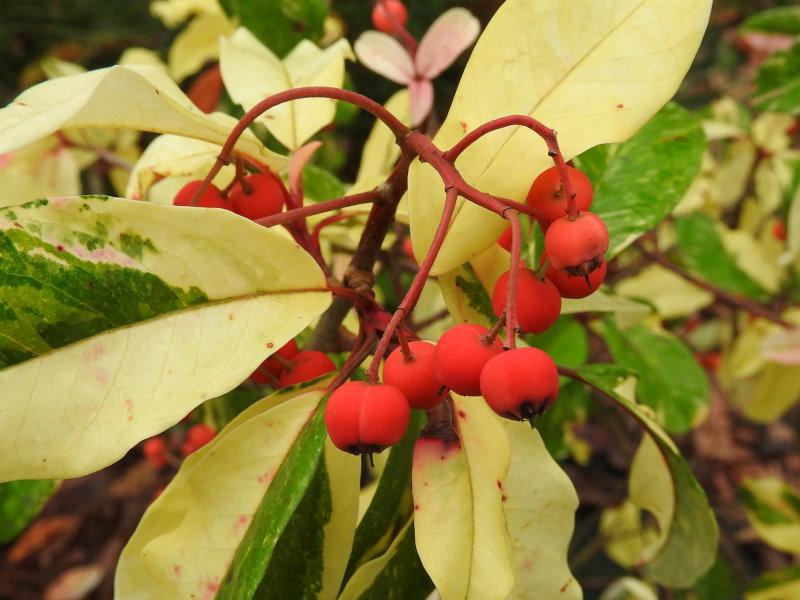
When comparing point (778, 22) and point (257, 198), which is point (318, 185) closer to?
point (257, 198)

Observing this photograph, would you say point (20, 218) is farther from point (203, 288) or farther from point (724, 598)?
point (724, 598)

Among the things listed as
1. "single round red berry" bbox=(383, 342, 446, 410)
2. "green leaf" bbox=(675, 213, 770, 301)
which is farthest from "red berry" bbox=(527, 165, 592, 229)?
"green leaf" bbox=(675, 213, 770, 301)

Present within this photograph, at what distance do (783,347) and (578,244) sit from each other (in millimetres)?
892

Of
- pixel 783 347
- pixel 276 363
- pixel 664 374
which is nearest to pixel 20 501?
pixel 276 363

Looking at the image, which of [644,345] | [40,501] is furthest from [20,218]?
[644,345]

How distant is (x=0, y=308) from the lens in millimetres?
442

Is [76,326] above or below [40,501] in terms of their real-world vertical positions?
above

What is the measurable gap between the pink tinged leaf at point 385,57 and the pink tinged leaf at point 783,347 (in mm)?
686

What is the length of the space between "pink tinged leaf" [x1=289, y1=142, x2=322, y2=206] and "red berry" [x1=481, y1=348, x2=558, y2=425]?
0.29 meters

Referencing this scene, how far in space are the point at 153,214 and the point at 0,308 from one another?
0.10 metres

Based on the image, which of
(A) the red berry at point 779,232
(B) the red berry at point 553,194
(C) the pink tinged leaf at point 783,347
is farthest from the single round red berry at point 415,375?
(A) the red berry at point 779,232

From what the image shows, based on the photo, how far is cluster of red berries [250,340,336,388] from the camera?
58 centimetres

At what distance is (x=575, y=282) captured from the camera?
0.47 metres

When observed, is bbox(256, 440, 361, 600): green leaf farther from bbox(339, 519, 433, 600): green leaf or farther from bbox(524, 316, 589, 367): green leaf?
bbox(524, 316, 589, 367): green leaf
